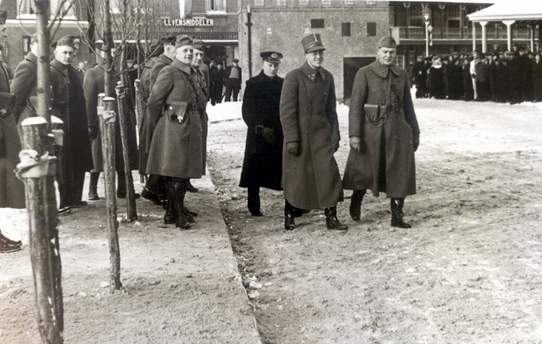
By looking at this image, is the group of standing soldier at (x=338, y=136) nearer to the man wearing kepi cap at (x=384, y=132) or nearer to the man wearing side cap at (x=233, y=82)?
the man wearing kepi cap at (x=384, y=132)

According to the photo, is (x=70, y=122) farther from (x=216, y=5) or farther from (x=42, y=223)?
(x=216, y=5)

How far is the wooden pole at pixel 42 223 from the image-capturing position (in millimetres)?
3541

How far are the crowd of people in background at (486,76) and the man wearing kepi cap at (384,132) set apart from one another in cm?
1994

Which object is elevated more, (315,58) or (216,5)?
(216,5)

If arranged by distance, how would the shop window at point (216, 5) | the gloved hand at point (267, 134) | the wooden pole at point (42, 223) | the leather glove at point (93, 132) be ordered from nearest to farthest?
1. the wooden pole at point (42, 223)
2. the gloved hand at point (267, 134)
3. the leather glove at point (93, 132)
4. the shop window at point (216, 5)

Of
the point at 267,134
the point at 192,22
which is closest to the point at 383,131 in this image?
the point at 267,134

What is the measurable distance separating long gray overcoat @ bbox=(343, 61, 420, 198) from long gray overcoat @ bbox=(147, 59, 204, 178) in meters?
1.52

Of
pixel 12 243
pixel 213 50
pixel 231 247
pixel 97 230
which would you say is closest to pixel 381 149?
pixel 231 247

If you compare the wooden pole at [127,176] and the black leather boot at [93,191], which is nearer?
the wooden pole at [127,176]

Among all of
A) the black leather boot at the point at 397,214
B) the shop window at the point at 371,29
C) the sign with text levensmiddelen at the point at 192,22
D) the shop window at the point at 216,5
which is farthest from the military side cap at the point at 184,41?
the shop window at the point at 216,5

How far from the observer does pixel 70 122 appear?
8.76 meters

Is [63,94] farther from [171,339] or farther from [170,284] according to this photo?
[171,339]

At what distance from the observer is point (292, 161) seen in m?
8.01

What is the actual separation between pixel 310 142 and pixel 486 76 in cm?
2218
